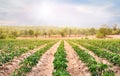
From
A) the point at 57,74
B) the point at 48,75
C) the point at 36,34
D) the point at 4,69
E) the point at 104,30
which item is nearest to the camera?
Result: the point at 57,74

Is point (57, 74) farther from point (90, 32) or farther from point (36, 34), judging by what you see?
point (90, 32)

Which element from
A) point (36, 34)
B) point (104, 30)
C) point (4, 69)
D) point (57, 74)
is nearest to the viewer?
point (57, 74)

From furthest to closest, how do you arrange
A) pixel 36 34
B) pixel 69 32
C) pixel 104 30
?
pixel 69 32 → pixel 36 34 → pixel 104 30

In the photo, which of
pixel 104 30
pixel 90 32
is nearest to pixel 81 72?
pixel 104 30

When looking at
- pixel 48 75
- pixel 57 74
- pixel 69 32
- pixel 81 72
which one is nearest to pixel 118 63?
pixel 81 72

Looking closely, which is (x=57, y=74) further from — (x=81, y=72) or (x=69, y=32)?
(x=69, y=32)

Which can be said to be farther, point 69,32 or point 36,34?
point 69,32

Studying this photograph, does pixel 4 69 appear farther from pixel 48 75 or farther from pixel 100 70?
pixel 100 70

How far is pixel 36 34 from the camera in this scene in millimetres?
135250

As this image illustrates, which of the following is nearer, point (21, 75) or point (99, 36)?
point (21, 75)

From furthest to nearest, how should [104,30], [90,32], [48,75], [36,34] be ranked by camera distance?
1. [90,32]
2. [36,34]
3. [104,30]
4. [48,75]

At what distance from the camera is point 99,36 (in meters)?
109

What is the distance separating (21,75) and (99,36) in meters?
98.3

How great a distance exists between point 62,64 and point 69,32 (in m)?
160
